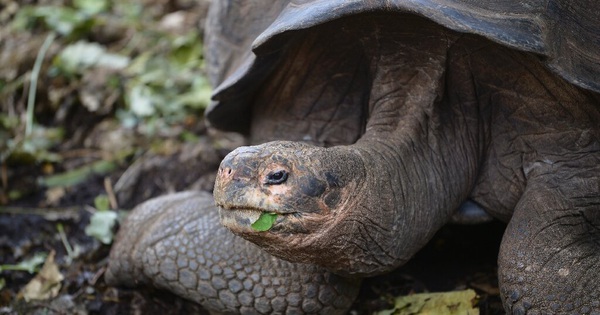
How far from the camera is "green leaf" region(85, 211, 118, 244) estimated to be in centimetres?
371

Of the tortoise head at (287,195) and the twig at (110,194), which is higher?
the tortoise head at (287,195)

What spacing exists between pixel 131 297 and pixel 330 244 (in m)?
1.22

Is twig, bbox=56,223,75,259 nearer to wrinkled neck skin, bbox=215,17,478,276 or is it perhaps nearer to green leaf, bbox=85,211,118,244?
green leaf, bbox=85,211,118,244

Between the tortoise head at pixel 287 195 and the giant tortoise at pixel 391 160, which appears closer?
the tortoise head at pixel 287 195

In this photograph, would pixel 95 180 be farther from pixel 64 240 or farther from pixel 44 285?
pixel 44 285

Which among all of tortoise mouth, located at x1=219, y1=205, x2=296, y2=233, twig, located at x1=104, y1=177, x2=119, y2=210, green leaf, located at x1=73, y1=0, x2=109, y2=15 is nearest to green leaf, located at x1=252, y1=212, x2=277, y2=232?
tortoise mouth, located at x1=219, y1=205, x2=296, y2=233

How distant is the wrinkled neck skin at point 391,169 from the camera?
2330 mm

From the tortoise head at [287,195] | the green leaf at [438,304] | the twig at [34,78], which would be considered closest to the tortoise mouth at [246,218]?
the tortoise head at [287,195]

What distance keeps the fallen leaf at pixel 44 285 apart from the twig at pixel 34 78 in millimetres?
1692

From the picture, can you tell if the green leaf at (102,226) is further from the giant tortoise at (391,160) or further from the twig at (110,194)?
the giant tortoise at (391,160)

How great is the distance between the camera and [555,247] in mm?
2574

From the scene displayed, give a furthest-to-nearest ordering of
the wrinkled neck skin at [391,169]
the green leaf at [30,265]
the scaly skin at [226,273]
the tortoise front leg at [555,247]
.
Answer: the green leaf at [30,265] → the scaly skin at [226,273] → the tortoise front leg at [555,247] → the wrinkled neck skin at [391,169]

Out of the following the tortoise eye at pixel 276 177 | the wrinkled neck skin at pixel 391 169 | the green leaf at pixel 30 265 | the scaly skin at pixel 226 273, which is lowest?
the green leaf at pixel 30 265

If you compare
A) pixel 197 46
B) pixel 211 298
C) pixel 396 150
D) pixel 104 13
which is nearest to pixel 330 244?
pixel 396 150
